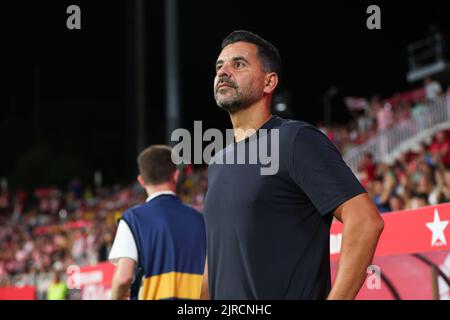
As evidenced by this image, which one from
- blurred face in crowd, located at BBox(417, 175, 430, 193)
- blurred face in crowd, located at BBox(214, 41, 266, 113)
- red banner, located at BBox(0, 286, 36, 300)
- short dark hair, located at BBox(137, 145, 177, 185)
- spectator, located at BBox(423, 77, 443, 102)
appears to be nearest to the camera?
blurred face in crowd, located at BBox(214, 41, 266, 113)

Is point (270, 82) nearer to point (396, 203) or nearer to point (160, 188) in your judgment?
point (160, 188)

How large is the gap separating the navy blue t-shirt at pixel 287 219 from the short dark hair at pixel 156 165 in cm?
200

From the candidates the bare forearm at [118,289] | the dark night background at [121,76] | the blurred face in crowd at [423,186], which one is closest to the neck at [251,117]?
the bare forearm at [118,289]

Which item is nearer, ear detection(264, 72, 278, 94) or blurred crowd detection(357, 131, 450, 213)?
ear detection(264, 72, 278, 94)

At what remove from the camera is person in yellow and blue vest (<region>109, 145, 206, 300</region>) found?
4.22 metres

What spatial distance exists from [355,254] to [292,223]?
0.23 meters

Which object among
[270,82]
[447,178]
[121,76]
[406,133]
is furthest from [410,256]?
[121,76]

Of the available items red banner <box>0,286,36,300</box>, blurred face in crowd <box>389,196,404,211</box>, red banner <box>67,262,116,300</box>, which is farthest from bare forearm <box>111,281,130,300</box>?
red banner <box>0,286,36,300</box>

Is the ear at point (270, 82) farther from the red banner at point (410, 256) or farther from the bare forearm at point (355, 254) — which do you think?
the red banner at point (410, 256)

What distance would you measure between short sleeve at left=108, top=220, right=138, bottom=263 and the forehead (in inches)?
69.6

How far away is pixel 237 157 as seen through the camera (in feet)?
8.51

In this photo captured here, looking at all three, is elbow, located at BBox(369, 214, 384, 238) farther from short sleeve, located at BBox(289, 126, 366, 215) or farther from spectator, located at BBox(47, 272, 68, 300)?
spectator, located at BBox(47, 272, 68, 300)

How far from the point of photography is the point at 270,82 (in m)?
2.74
